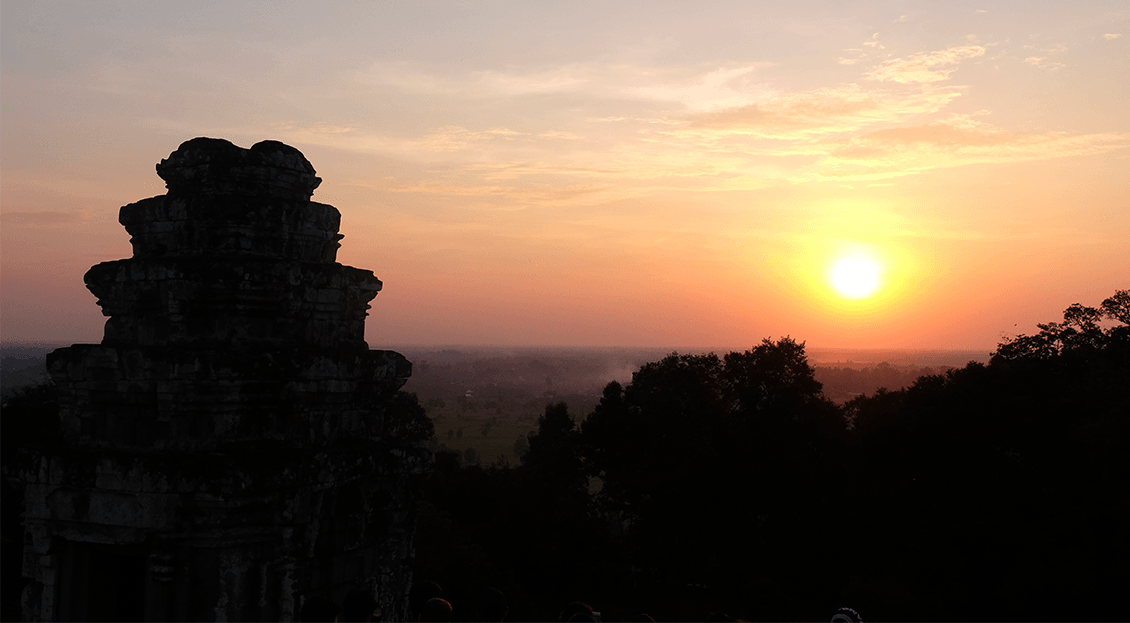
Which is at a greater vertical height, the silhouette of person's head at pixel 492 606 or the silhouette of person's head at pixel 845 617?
the silhouette of person's head at pixel 492 606

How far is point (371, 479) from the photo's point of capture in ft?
24.1

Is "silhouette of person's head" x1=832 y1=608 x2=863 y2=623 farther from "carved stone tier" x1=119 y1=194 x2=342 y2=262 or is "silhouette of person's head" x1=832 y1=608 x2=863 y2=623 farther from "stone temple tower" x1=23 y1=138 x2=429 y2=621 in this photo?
"carved stone tier" x1=119 y1=194 x2=342 y2=262

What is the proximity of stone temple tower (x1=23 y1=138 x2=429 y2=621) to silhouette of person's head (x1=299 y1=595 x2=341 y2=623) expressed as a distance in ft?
3.40

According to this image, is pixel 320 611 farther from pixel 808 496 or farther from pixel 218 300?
pixel 808 496

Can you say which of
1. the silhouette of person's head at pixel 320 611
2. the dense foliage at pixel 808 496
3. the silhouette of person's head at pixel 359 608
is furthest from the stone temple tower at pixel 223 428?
the dense foliage at pixel 808 496

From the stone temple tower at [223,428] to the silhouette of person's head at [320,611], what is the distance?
1037 millimetres

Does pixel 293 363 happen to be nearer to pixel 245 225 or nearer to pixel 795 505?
pixel 245 225

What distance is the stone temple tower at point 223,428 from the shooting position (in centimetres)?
648

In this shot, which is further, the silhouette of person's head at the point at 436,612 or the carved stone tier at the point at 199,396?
the carved stone tier at the point at 199,396

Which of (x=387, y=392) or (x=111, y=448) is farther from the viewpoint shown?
(x=387, y=392)

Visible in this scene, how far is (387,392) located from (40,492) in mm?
2996

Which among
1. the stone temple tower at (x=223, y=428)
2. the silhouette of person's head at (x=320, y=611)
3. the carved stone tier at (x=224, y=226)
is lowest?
the silhouette of person's head at (x=320, y=611)

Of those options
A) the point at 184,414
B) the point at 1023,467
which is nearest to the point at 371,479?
the point at 184,414

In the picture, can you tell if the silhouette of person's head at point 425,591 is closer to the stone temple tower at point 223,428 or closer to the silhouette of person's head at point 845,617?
the stone temple tower at point 223,428
